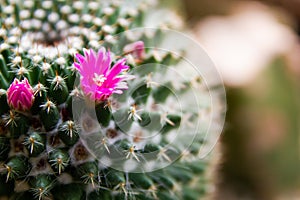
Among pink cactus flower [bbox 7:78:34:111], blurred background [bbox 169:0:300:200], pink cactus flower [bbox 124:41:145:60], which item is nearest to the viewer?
pink cactus flower [bbox 7:78:34:111]

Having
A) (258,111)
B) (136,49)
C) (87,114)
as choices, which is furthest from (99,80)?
(258,111)

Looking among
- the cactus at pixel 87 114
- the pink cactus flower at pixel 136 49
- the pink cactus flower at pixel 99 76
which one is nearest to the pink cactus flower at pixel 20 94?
the cactus at pixel 87 114

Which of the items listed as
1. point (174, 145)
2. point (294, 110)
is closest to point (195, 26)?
point (294, 110)

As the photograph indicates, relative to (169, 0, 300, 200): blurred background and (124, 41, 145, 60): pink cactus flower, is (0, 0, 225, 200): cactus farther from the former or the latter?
(169, 0, 300, 200): blurred background

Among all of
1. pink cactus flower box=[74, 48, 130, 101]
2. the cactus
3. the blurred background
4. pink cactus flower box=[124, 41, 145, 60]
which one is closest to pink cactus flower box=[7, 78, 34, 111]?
the cactus

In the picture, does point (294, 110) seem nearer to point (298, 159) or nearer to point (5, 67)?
point (298, 159)

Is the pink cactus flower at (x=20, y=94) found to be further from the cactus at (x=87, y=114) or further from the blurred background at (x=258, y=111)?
the blurred background at (x=258, y=111)

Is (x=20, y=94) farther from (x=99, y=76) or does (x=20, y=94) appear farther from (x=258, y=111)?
(x=258, y=111)
